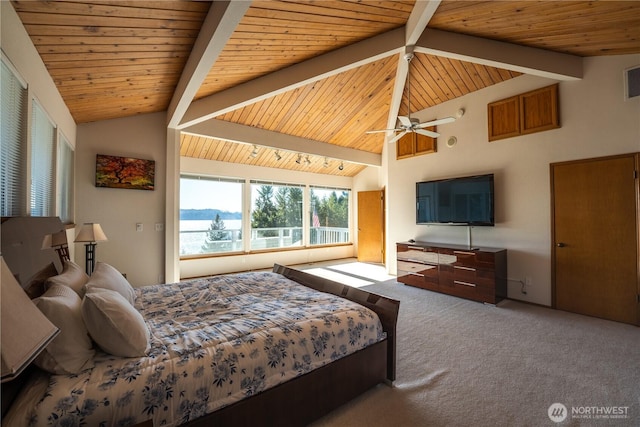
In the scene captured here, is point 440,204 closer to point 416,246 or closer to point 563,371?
point 416,246

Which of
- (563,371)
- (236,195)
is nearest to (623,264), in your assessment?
(563,371)

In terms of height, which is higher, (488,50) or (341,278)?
(488,50)

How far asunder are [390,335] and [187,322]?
1491 mm

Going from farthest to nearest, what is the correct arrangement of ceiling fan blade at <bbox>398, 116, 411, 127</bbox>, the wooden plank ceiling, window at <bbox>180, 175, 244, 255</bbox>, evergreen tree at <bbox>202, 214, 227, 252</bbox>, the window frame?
evergreen tree at <bbox>202, 214, 227, 252</bbox> → window at <bbox>180, 175, 244, 255</bbox> → the window frame → ceiling fan blade at <bbox>398, 116, 411, 127</bbox> → the wooden plank ceiling

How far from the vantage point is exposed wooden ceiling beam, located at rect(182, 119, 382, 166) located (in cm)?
441

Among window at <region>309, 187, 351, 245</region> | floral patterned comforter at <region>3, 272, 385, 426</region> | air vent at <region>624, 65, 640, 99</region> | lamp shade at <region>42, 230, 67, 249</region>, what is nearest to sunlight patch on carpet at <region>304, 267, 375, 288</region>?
window at <region>309, 187, 351, 245</region>

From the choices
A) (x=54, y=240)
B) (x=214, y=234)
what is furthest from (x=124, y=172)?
(x=214, y=234)

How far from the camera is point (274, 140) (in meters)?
5.14

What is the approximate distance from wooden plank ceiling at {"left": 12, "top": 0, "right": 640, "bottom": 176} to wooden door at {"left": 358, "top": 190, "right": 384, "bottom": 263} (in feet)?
11.0

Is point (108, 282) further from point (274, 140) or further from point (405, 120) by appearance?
point (274, 140)

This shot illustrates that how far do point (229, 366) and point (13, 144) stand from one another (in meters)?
1.99

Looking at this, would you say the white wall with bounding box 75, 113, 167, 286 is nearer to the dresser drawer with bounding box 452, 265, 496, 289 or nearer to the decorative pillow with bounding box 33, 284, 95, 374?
the decorative pillow with bounding box 33, 284, 95, 374

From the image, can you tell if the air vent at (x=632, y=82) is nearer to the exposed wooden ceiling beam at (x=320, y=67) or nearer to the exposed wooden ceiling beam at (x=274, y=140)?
the exposed wooden ceiling beam at (x=320, y=67)

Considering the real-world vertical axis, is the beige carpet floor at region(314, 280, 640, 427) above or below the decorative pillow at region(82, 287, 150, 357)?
below
